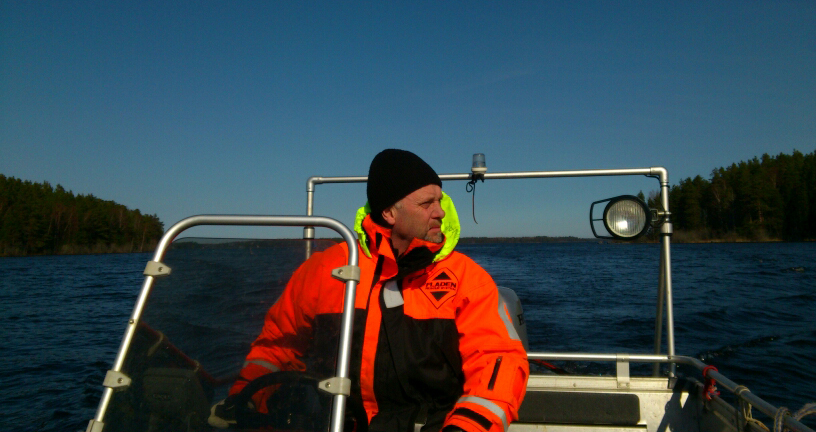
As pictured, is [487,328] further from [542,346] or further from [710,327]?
[710,327]

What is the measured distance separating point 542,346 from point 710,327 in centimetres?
505

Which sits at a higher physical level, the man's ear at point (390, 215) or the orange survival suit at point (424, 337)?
the man's ear at point (390, 215)

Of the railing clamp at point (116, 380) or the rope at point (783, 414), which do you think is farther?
the rope at point (783, 414)

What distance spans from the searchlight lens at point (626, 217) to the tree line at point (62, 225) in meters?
67.1

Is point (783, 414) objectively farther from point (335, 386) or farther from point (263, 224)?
point (263, 224)

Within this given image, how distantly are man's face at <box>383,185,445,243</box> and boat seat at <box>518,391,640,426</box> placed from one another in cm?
126

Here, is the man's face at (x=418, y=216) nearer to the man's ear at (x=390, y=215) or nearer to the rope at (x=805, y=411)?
the man's ear at (x=390, y=215)

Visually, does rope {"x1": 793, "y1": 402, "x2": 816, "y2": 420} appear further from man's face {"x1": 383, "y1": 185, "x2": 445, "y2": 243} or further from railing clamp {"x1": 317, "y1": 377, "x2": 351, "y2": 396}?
railing clamp {"x1": 317, "y1": 377, "x2": 351, "y2": 396}

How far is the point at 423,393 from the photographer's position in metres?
2.07

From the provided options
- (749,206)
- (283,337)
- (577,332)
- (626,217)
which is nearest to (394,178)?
(283,337)

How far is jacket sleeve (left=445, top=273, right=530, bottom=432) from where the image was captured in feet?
5.82

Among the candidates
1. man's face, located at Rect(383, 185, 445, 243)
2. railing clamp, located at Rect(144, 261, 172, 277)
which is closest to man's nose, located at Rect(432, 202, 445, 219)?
man's face, located at Rect(383, 185, 445, 243)

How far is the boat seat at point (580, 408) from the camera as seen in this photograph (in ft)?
9.11

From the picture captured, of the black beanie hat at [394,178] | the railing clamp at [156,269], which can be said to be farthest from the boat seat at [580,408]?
the railing clamp at [156,269]
